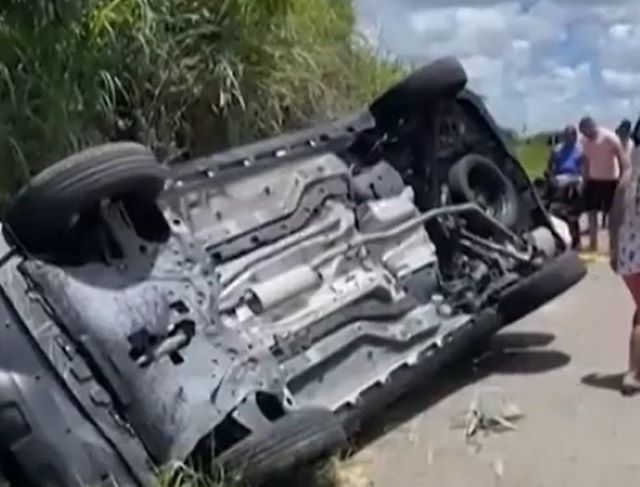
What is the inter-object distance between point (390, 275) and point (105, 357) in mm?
1911

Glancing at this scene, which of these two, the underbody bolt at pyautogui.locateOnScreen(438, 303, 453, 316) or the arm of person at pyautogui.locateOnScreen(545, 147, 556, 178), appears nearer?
the underbody bolt at pyautogui.locateOnScreen(438, 303, 453, 316)

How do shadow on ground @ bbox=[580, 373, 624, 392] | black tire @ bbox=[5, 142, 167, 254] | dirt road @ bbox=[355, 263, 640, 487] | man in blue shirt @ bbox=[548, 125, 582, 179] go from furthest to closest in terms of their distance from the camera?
man in blue shirt @ bbox=[548, 125, 582, 179] → shadow on ground @ bbox=[580, 373, 624, 392] → dirt road @ bbox=[355, 263, 640, 487] → black tire @ bbox=[5, 142, 167, 254]

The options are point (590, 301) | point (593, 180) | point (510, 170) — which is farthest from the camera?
point (593, 180)

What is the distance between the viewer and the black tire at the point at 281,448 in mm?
5074

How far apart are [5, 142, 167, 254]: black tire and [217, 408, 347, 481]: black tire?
3.38 ft

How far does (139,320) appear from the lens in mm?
5430

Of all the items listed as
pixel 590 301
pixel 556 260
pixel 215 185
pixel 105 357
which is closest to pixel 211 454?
pixel 105 357

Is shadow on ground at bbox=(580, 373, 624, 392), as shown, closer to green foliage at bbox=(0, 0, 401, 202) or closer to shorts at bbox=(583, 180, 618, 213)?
green foliage at bbox=(0, 0, 401, 202)

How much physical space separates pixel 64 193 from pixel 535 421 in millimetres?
2290

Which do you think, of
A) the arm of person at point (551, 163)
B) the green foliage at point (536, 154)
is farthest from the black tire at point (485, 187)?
the arm of person at point (551, 163)

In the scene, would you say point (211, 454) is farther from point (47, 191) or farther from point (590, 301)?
point (590, 301)

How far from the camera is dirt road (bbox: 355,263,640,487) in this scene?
5762mm

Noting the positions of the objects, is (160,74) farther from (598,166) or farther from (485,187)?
(598,166)

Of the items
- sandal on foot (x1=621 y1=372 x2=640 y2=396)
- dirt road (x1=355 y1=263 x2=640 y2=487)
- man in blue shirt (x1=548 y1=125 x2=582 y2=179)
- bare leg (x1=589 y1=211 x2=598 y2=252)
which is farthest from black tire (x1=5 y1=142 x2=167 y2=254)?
man in blue shirt (x1=548 y1=125 x2=582 y2=179)
